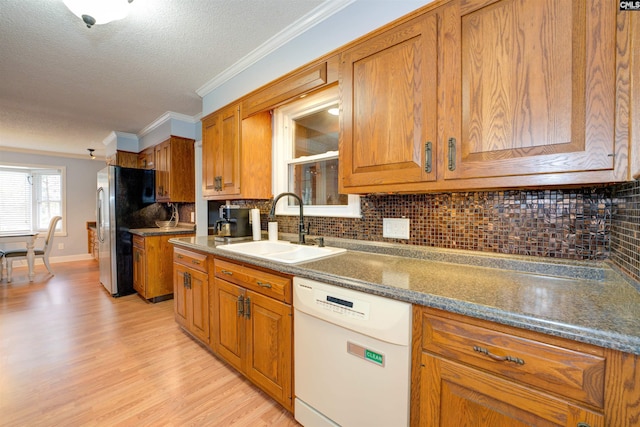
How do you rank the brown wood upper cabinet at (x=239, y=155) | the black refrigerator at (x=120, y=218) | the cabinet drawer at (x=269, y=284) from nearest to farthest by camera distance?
the cabinet drawer at (x=269, y=284), the brown wood upper cabinet at (x=239, y=155), the black refrigerator at (x=120, y=218)

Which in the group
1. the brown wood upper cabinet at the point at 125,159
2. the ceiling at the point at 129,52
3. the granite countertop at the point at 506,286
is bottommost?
the granite countertop at the point at 506,286

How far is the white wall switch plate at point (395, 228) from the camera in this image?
63.7 inches

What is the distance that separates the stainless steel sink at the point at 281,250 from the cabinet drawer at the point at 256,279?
10 cm

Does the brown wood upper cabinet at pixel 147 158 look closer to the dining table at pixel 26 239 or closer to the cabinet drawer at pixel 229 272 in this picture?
the dining table at pixel 26 239

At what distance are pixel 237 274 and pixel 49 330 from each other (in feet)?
7.99

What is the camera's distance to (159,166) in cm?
397

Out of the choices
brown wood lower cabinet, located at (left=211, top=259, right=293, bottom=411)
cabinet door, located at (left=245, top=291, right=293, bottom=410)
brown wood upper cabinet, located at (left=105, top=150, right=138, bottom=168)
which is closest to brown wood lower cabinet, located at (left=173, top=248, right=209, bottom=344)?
brown wood lower cabinet, located at (left=211, top=259, right=293, bottom=411)

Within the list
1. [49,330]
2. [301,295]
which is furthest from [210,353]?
[49,330]

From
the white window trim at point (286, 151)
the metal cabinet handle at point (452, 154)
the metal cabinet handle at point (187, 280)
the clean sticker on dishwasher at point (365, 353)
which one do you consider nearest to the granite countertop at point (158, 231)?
the metal cabinet handle at point (187, 280)

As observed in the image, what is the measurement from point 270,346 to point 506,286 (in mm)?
1219

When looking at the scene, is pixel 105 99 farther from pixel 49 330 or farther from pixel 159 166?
pixel 49 330

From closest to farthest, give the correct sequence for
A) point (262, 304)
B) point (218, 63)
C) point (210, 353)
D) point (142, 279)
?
point (262, 304)
point (210, 353)
point (218, 63)
point (142, 279)

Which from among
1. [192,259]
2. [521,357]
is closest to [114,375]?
[192,259]

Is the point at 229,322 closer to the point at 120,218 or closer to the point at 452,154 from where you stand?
the point at 452,154
